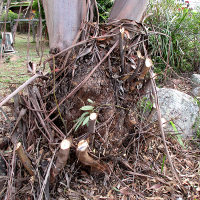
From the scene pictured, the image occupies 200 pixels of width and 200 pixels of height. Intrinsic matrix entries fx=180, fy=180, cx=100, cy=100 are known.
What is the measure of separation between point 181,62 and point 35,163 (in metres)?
3.61

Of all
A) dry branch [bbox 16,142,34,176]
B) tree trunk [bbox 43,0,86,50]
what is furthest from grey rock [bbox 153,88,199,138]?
dry branch [bbox 16,142,34,176]

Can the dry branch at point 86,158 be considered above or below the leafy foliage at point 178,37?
below

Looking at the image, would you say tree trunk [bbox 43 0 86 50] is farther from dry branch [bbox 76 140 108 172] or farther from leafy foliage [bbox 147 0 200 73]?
leafy foliage [bbox 147 0 200 73]

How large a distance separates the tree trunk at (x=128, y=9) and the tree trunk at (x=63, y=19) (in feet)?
0.86

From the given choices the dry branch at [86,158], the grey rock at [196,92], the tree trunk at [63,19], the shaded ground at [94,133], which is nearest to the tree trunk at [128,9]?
the shaded ground at [94,133]

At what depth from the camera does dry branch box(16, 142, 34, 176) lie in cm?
110

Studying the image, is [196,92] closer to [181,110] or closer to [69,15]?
[181,110]

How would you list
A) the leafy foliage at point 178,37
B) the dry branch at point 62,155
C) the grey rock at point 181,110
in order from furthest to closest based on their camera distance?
1. the leafy foliage at point 178,37
2. the grey rock at point 181,110
3. the dry branch at point 62,155

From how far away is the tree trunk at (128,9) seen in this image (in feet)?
4.57

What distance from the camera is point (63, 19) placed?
136 cm

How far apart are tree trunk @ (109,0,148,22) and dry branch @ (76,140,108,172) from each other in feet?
3.34

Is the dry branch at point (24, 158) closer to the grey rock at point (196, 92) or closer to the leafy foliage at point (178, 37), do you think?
the grey rock at point (196, 92)

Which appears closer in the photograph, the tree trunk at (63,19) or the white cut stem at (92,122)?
the white cut stem at (92,122)

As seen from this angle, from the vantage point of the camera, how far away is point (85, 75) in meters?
1.36
